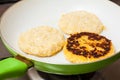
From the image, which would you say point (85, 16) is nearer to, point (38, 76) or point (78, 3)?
point (78, 3)

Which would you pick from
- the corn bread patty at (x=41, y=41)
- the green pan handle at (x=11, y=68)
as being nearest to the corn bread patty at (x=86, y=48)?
A: the corn bread patty at (x=41, y=41)

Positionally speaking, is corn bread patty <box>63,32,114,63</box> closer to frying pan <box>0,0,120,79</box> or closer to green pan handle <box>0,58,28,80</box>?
frying pan <box>0,0,120,79</box>

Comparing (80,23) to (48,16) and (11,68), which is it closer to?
(48,16)

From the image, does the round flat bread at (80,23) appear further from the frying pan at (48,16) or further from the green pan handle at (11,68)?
the green pan handle at (11,68)

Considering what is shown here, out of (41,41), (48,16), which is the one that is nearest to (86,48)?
(41,41)

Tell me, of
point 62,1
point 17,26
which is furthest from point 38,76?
point 62,1

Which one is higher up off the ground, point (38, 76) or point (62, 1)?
point (62, 1)
